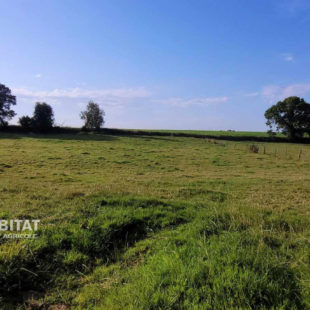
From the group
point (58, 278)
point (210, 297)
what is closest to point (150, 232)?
point (58, 278)

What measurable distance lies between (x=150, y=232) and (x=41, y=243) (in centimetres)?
202

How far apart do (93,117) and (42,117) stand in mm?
15123

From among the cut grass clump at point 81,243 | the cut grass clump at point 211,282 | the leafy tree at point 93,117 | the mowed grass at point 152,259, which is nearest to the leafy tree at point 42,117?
the leafy tree at point 93,117

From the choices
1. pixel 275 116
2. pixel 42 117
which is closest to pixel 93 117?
pixel 42 117

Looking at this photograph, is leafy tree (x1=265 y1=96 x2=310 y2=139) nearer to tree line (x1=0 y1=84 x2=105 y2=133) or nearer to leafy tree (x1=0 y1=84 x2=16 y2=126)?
tree line (x1=0 y1=84 x2=105 y2=133)

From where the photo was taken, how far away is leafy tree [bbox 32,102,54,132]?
195ft

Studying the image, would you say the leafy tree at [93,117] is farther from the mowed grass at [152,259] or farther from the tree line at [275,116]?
the mowed grass at [152,259]

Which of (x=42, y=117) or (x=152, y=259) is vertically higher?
(x=42, y=117)

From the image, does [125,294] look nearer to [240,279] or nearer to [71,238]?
[240,279]

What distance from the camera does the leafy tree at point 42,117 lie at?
59562 mm

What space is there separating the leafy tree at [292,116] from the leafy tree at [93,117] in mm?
51752

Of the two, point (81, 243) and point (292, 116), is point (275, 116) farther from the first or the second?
point (81, 243)

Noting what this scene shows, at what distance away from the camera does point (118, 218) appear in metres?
4.82

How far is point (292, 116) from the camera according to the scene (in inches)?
2434
